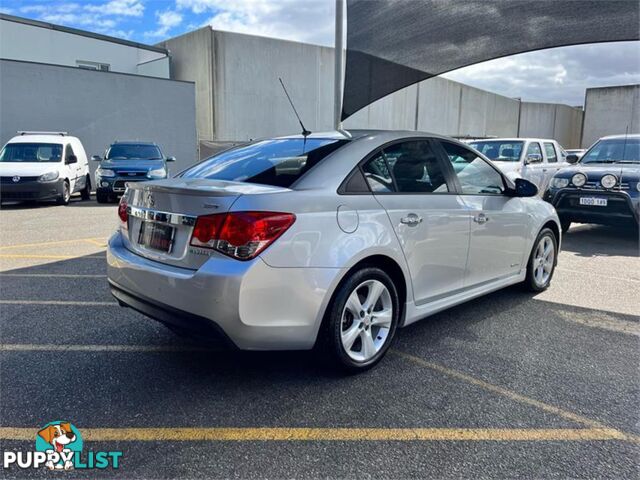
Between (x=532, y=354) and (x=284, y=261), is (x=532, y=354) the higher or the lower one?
the lower one

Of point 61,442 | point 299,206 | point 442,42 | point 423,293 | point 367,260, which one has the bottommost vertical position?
point 61,442

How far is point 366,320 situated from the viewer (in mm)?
3074

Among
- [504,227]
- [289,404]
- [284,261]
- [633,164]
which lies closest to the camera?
[284,261]

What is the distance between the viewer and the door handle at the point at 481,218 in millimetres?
3816

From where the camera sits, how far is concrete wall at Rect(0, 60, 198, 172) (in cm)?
1520

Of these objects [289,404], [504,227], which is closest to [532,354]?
[504,227]

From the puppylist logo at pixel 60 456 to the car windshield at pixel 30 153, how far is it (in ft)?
38.6

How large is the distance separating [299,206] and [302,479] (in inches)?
54.3

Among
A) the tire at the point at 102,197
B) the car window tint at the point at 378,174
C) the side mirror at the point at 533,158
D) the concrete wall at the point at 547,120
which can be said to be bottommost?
the tire at the point at 102,197

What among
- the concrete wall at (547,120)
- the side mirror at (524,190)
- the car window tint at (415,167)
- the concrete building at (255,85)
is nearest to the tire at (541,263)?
the side mirror at (524,190)

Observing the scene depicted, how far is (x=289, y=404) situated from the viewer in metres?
2.75

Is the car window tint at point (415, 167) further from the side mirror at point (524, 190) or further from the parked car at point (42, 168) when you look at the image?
the parked car at point (42, 168)

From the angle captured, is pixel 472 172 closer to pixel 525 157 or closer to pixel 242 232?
pixel 242 232

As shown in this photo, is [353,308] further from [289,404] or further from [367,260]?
[289,404]
